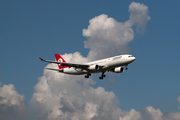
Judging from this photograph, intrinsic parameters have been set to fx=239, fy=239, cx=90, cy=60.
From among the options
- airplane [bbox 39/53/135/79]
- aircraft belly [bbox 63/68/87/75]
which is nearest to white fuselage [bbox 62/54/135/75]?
airplane [bbox 39/53/135/79]

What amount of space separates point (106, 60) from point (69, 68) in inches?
520

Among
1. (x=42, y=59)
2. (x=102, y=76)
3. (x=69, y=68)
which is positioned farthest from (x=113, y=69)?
(x=42, y=59)

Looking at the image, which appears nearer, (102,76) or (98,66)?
(98,66)

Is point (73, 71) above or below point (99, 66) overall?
above

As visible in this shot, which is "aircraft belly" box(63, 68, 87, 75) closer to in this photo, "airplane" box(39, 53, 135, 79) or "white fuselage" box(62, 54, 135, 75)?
"airplane" box(39, 53, 135, 79)

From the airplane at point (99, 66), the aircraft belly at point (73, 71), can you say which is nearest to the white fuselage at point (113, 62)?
the airplane at point (99, 66)

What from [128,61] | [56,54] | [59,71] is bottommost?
[128,61]

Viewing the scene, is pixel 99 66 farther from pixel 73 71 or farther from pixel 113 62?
pixel 73 71

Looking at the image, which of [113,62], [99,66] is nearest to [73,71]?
[99,66]

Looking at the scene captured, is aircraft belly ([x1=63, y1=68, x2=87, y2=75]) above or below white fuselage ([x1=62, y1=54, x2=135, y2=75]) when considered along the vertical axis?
above

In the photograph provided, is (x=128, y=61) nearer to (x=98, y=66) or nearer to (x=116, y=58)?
(x=116, y=58)

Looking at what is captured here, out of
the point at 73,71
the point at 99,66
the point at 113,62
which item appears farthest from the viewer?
the point at 73,71

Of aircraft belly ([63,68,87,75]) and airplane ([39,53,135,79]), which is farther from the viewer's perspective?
aircraft belly ([63,68,87,75])

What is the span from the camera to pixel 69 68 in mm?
71750
